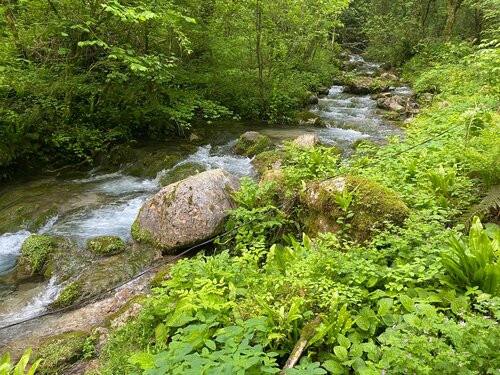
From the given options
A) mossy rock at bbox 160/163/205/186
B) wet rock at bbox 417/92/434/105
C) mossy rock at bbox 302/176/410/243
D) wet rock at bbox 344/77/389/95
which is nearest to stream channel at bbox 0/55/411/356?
mossy rock at bbox 160/163/205/186

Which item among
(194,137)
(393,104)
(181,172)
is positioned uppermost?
(393,104)

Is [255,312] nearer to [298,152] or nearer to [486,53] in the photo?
[298,152]

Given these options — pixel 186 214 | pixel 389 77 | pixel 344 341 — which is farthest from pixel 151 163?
pixel 389 77

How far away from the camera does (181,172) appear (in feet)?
30.1

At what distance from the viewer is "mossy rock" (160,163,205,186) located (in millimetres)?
8914

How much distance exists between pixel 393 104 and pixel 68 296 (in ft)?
46.8

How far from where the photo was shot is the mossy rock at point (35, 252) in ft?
19.4

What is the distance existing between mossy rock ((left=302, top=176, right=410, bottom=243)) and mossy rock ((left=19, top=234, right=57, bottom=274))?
4.60 metres

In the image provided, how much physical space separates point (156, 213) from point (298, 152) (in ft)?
9.49

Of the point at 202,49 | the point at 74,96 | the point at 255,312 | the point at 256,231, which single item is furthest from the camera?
the point at 202,49

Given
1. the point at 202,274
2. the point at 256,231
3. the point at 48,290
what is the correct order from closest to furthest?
the point at 202,274, the point at 256,231, the point at 48,290

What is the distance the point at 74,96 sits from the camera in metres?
10.2

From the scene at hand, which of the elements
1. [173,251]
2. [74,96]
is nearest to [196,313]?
[173,251]

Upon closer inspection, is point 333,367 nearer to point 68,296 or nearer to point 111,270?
point 68,296
